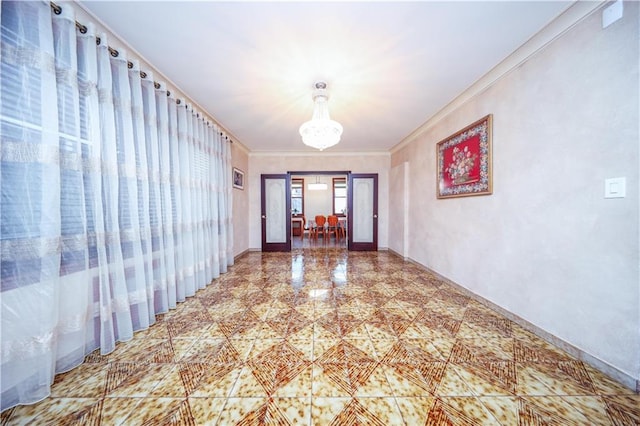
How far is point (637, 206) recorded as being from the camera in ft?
4.18

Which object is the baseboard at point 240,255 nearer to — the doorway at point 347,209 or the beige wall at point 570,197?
the doorway at point 347,209

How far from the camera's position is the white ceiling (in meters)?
1.54

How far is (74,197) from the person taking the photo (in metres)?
1.44

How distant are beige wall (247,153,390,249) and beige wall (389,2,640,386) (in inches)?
116

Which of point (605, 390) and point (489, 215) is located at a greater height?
point (489, 215)

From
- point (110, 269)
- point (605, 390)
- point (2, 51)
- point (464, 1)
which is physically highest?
point (464, 1)

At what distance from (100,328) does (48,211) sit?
1.03 m

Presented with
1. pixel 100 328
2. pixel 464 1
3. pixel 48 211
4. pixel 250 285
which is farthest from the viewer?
pixel 250 285

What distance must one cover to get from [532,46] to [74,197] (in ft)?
12.8

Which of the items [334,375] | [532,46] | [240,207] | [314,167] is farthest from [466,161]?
[240,207]

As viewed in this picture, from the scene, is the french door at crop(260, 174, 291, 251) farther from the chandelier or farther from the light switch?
the light switch

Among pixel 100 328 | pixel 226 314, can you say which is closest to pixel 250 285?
pixel 226 314

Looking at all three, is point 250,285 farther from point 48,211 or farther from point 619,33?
point 619,33

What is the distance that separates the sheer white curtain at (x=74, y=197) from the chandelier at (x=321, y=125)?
62.8 inches
